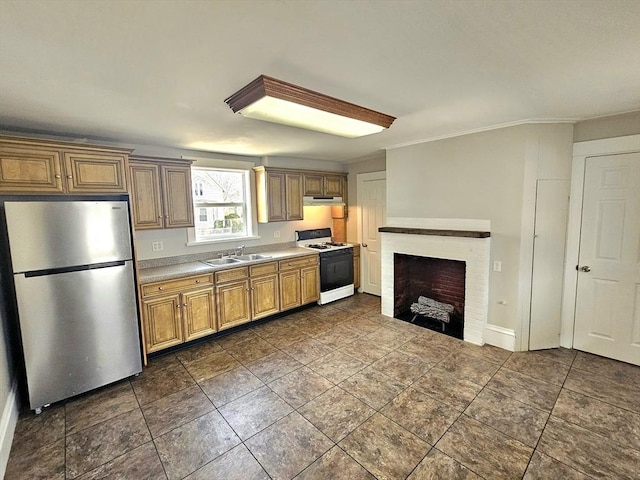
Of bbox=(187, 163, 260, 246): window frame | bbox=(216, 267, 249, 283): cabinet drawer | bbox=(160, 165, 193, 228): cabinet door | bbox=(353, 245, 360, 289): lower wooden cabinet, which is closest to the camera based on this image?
bbox=(160, 165, 193, 228): cabinet door

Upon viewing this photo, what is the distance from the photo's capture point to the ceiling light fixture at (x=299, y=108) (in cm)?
191

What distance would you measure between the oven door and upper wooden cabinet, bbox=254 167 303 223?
868 mm

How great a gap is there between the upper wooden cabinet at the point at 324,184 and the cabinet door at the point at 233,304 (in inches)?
78.0

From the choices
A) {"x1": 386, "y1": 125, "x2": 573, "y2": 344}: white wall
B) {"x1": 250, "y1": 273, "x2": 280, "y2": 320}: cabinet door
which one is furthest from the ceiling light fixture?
{"x1": 250, "y1": 273, "x2": 280, "y2": 320}: cabinet door

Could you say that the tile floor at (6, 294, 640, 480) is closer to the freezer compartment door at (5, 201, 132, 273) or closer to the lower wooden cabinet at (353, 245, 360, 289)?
the freezer compartment door at (5, 201, 132, 273)

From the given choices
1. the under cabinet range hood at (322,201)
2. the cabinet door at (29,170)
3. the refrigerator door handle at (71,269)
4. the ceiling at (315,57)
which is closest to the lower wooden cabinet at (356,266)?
the under cabinet range hood at (322,201)

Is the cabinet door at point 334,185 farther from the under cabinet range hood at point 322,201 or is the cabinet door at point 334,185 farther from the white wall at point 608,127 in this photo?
the white wall at point 608,127

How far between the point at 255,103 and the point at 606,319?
13.2 ft

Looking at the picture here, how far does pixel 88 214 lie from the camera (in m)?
2.59

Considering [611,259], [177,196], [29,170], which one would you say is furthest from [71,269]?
[611,259]

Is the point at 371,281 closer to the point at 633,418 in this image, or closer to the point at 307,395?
the point at 307,395

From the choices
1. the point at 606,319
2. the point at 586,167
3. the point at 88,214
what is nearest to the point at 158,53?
the point at 88,214

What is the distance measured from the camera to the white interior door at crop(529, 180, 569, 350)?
3.13m

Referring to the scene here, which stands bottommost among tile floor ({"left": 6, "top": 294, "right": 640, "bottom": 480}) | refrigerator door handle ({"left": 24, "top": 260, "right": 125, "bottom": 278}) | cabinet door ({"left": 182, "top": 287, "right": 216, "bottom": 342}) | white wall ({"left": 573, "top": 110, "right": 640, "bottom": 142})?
tile floor ({"left": 6, "top": 294, "right": 640, "bottom": 480})
